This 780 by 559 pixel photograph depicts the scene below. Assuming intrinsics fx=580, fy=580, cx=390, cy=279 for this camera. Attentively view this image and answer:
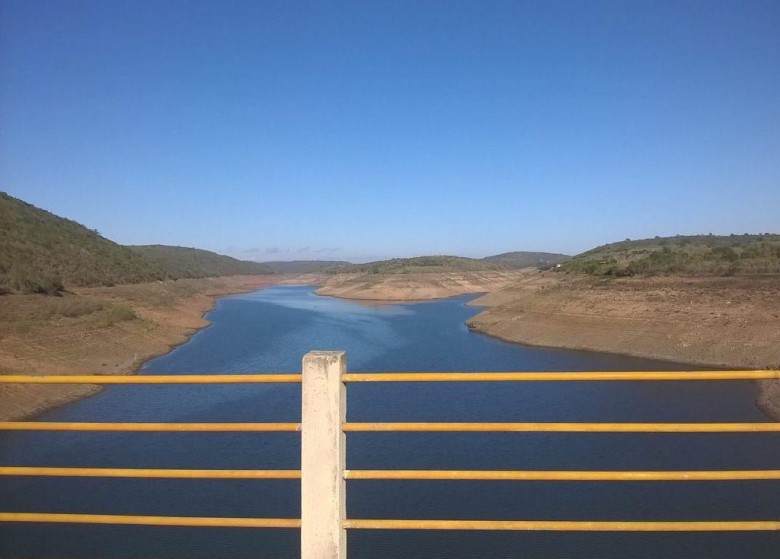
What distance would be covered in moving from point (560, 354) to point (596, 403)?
11.1 meters

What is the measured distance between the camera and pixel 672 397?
17.5 m

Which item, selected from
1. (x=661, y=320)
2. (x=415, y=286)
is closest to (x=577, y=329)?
(x=661, y=320)

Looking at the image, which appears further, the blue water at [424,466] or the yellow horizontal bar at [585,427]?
the blue water at [424,466]

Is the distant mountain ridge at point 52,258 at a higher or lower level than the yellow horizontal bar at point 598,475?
→ higher

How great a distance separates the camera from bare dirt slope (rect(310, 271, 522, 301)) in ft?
228

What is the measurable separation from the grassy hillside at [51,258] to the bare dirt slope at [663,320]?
81.6ft

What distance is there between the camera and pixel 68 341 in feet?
73.8

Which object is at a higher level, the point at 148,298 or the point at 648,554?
the point at 148,298

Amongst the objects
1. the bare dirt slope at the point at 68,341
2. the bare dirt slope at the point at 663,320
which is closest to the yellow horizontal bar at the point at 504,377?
the bare dirt slope at the point at 68,341

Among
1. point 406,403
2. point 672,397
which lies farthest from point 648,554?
point 672,397

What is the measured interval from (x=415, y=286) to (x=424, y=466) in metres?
61.1

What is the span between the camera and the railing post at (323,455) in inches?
89.3

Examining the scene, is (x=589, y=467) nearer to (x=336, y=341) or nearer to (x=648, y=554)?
(x=648, y=554)

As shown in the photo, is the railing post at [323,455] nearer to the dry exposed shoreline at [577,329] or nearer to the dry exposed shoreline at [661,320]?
the dry exposed shoreline at [577,329]
